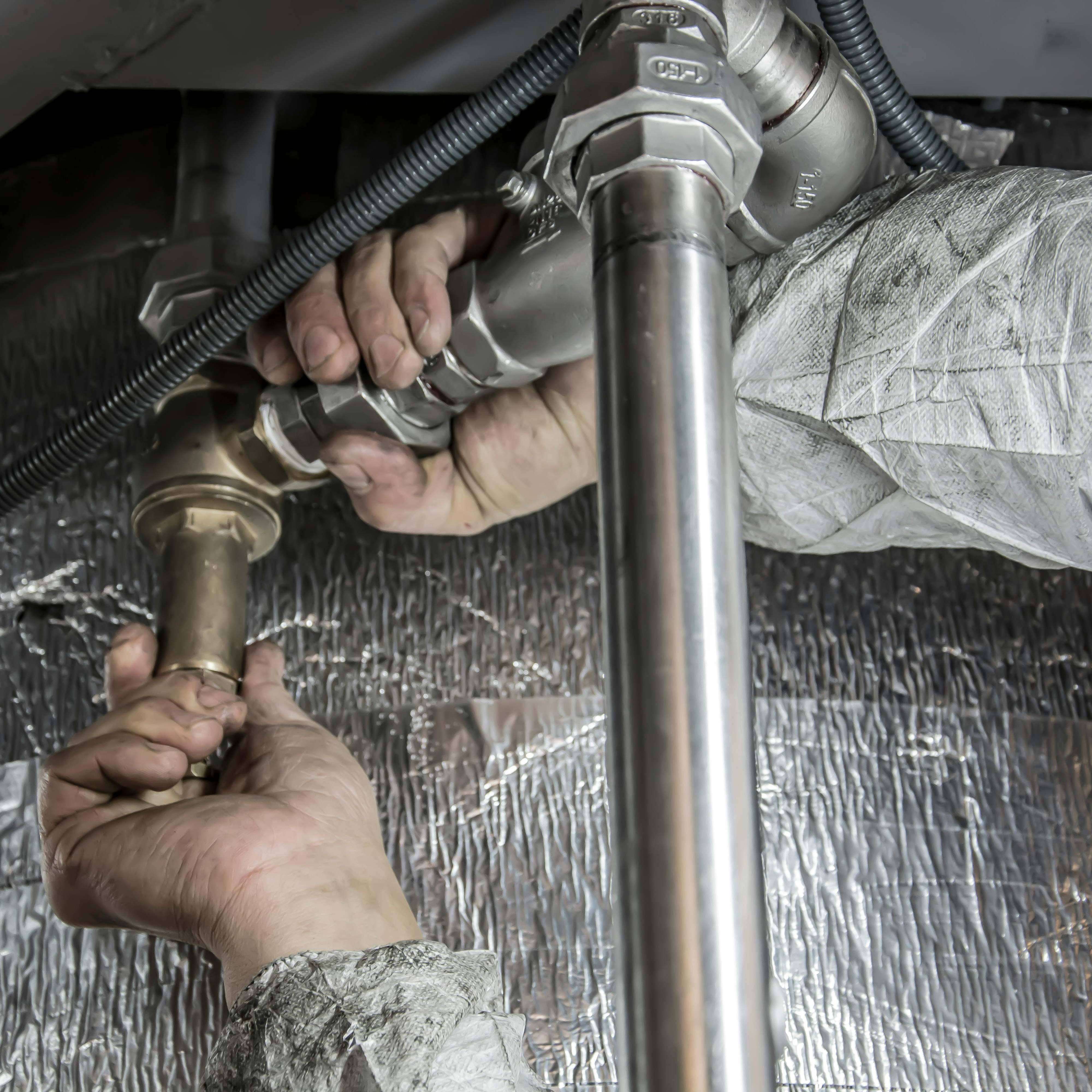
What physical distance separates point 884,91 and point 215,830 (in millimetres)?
434

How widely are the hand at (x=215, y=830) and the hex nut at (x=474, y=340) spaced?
0.66 feet

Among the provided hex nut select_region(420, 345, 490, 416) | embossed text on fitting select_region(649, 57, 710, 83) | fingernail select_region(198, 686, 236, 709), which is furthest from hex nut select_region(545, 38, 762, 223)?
fingernail select_region(198, 686, 236, 709)

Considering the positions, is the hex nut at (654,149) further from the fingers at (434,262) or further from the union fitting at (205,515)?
the union fitting at (205,515)

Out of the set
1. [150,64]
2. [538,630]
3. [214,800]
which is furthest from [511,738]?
[150,64]

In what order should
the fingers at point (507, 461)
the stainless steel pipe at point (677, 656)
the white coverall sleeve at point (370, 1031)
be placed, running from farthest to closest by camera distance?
the fingers at point (507, 461) < the white coverall sleeve at point (370, 1031) < the stainless steel pipe at point (677, 656)

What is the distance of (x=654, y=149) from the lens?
0.31 metres

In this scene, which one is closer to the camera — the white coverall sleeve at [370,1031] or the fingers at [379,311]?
the white coverall sleeve at [370,1031]

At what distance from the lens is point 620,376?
0.30 metres

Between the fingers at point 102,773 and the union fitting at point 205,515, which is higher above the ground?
the union fitting at point 205,515

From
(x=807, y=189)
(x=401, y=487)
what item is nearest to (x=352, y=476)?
(x=401, y=487)

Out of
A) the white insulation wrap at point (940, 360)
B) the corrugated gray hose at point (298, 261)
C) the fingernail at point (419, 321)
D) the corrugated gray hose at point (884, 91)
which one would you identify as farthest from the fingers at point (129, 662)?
the corrugated gray hose at point (884, 91)

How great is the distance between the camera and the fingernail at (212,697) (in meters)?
0.52

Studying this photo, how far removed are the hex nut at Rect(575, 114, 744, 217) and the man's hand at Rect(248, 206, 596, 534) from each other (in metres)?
0.21

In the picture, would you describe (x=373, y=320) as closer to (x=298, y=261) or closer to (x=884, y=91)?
(x=298, y=261)
